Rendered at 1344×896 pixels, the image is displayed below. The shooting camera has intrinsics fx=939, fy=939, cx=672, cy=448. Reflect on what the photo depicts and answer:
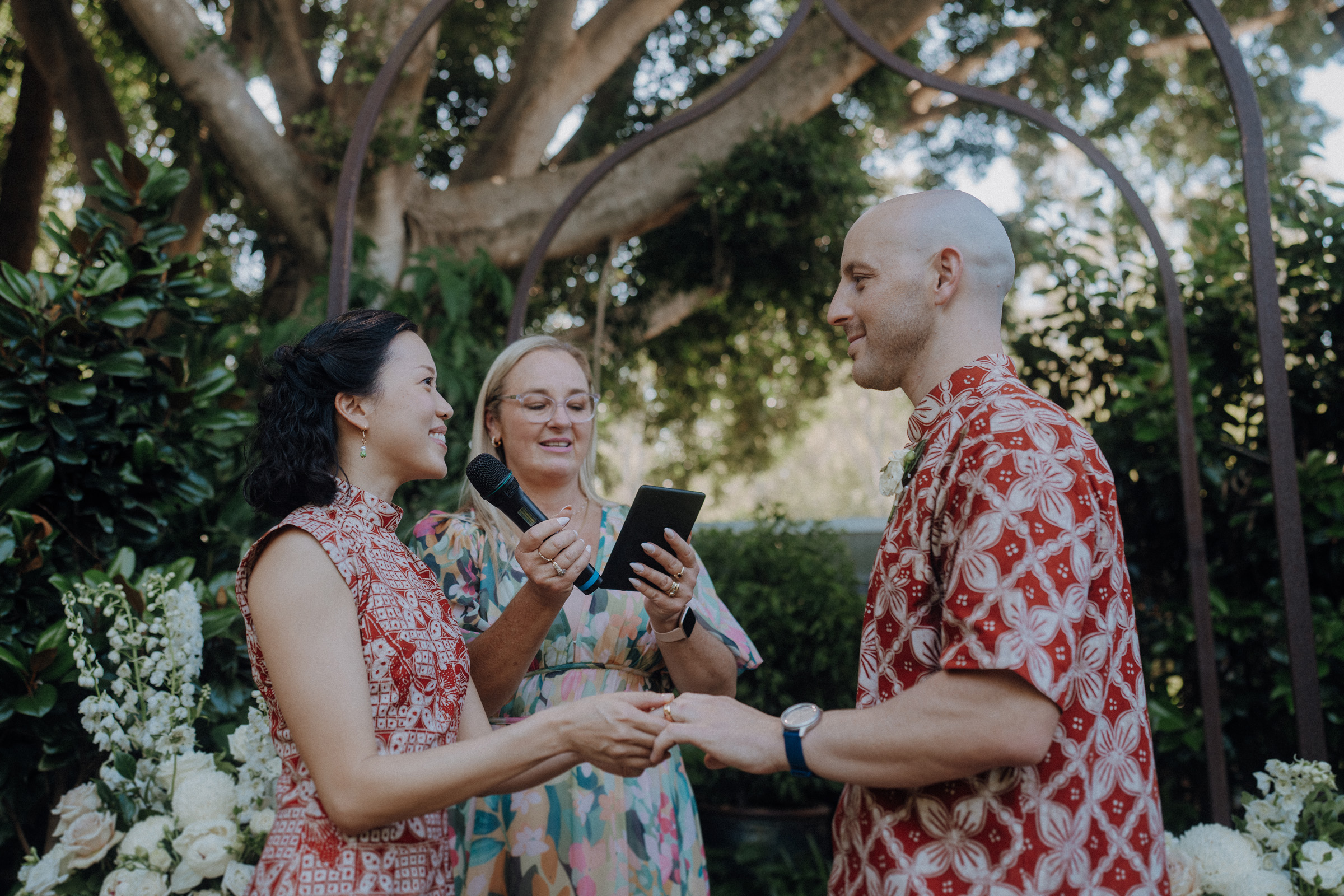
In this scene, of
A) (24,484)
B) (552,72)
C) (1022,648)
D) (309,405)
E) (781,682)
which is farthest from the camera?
(552,72)

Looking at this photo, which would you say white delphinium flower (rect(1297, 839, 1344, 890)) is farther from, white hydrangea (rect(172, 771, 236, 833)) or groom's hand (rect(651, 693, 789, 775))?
white hydrangea (rect(172, 771, 236, 833))

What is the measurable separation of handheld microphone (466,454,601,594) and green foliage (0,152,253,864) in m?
1.39

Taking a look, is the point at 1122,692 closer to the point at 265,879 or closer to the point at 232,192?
the point at 265,879

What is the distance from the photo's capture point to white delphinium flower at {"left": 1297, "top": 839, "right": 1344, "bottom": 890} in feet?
7.95

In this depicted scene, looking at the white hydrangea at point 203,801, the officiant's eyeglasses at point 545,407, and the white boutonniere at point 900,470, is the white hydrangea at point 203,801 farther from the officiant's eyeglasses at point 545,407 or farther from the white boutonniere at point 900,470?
the white boutonniere at point 900,470

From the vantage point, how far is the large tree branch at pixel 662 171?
5648 millimetres

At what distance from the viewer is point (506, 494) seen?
1.99 meters

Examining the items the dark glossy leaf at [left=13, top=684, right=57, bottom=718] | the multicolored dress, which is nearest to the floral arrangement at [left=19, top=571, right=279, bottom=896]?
the dark glossy leaf at [left=13, top=684, right=57, bottom=718]

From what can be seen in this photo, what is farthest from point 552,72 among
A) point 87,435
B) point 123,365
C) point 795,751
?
point 795,751

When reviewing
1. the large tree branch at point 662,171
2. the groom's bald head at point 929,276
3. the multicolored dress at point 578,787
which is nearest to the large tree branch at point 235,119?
the large tree branch at point 662,171

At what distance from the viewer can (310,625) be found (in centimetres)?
155

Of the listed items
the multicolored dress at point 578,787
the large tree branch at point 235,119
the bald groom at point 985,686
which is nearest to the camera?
the bald groom at point 985,686

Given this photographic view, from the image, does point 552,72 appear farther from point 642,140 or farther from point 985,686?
point 985,686

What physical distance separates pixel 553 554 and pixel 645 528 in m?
0.21
